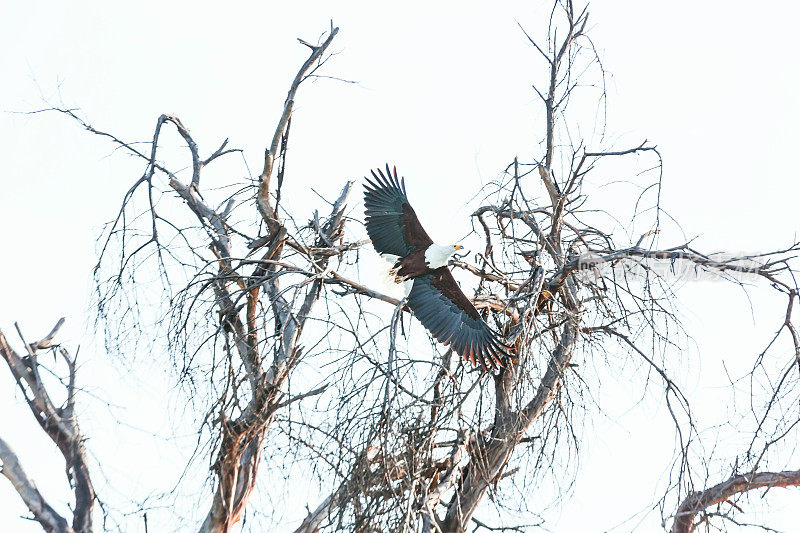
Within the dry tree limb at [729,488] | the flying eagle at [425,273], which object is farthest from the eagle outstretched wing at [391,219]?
the dry tree limb at [729,488]

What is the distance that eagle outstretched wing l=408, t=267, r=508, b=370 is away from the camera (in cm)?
393

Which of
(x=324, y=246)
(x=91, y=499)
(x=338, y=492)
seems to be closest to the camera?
(x=338, y=492)

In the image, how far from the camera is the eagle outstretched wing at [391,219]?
4.77 meters

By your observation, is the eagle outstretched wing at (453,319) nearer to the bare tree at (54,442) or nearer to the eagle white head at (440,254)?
the eagle white head at (440,254)

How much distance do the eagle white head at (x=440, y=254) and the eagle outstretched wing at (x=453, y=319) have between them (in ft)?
0.13

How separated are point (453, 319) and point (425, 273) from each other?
442 mm

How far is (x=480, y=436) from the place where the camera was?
13.2 ft

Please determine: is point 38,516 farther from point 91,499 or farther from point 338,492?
point 338,492

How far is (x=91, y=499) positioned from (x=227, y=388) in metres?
2.05

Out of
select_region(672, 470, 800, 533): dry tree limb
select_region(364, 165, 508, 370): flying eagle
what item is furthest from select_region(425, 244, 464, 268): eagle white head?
select_region(672, 470, 800, 533): dry tree limb

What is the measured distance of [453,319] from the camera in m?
4.19

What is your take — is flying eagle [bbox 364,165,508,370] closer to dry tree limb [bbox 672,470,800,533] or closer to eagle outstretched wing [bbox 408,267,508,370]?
eagle outstretched wing [bbox 408,267,508,370]

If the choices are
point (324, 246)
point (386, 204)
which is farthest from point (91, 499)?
point (386, 204)

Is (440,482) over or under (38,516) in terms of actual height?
under
